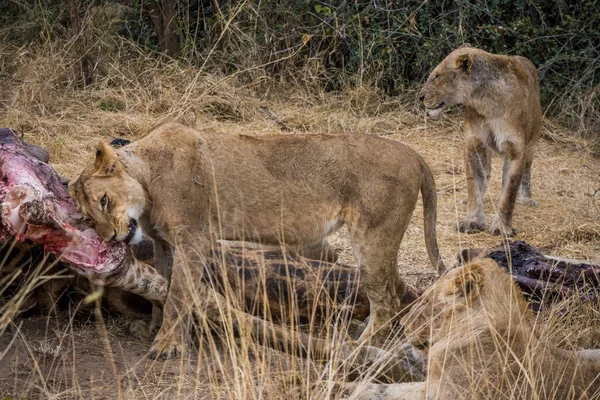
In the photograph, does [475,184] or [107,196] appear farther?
[475,184]

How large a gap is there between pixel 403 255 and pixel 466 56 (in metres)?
1.82

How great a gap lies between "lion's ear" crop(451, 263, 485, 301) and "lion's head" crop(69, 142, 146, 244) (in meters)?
1.66

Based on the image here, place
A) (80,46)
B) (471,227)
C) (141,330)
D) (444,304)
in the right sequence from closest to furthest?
(444,304) → (141,330) → (471,227) → (80,46)

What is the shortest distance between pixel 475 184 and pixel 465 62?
→ 933 mm

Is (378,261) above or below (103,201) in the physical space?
below

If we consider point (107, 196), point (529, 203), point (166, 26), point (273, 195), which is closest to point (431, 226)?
point (273, 195)

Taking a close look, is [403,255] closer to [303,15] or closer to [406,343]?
[406,343]

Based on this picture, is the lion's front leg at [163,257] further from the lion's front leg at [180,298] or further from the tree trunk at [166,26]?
the tree trunk at [166,26]

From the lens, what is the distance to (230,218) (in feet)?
16.6

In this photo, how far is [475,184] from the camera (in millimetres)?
7602

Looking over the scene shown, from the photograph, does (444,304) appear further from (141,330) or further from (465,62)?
(465,62)

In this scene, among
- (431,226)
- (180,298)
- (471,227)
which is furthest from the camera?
(471,227)

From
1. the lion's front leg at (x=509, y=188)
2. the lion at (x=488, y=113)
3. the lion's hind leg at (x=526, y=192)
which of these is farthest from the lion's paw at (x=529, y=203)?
the lion's front leg at (x=509, y=188)

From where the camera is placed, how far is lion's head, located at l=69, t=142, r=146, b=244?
465 cm
